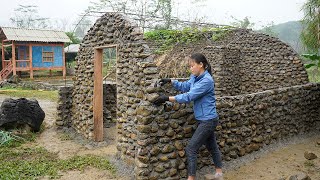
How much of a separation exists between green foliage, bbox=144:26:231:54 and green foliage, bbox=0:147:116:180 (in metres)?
7.97

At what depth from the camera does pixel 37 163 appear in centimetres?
604

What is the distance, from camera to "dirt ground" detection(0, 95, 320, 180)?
18.0 ft

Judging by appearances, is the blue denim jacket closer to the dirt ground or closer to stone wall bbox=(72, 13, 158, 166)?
stone wall bbox=(72, 13, 158, 166)

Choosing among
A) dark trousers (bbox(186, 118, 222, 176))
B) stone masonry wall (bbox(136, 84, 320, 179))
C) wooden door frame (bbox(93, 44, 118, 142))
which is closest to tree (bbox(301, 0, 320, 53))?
stone masonry wall (bbox(136, 84, 320, 179))

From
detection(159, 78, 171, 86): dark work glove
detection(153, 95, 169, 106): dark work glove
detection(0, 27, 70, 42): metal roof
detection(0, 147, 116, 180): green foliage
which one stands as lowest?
detection(0, 147, 116, 180): green foliage

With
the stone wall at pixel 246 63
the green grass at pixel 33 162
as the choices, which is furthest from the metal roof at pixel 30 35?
the green grass at pixel 33 162

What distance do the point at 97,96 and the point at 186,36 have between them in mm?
7357

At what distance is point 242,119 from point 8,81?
60.9ft

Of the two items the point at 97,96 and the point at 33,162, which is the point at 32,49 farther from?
the point at 33,162

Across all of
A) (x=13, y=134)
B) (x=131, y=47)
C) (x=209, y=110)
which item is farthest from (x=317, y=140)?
(x=13, y=134)

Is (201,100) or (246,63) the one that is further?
(246,63)

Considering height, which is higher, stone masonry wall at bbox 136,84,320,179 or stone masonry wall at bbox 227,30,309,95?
stone masonry wall at bbox 227,30,309,95

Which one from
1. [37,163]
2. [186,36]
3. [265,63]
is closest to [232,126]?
[37,163]

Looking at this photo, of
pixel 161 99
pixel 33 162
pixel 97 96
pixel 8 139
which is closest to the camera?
pixel 161 99
